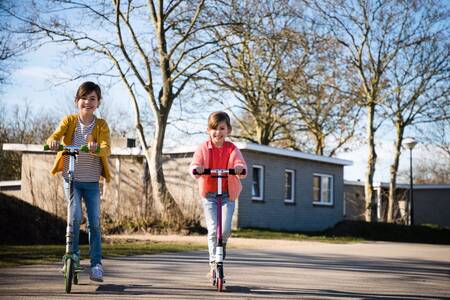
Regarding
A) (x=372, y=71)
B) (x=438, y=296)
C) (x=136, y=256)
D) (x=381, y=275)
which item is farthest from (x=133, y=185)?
(x=438, y=296)

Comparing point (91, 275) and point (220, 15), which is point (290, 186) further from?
point (91, 275)

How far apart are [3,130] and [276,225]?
21.4 m

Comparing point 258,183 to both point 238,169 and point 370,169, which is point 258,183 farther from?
point 238,169

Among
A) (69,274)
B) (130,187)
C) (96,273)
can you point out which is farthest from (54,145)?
(130,187)

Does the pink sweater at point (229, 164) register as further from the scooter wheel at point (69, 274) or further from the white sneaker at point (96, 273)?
the scooter wheel at point (69, 274)

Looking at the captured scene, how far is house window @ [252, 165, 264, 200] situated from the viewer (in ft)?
78.6

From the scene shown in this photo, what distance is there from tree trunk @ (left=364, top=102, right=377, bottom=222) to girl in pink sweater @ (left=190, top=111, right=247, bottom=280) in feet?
74.8

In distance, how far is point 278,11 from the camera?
63.3 ft

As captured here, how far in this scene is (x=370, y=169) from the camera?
27.9m

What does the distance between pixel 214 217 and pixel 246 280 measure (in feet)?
3.45

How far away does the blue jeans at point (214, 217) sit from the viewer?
5.88 m

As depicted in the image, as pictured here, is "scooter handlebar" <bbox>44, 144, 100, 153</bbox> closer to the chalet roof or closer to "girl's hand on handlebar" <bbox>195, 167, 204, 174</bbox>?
"girl's hand on handlebar" <bbox>195, 167, 204, 174</bbox>

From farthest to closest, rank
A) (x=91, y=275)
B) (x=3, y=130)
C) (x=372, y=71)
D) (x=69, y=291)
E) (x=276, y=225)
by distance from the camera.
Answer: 1. (x=3, y=130)
2. (x=372, y=71)
3. (x=276, y=225)
4. (x=91, y=275)
5. (x=69, y=291)

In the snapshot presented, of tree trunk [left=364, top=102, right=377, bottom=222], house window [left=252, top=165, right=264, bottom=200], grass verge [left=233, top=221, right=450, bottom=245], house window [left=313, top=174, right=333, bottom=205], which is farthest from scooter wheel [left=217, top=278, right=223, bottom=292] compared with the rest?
tree trunk [left=364, top=102, right=377, bottom=222]
